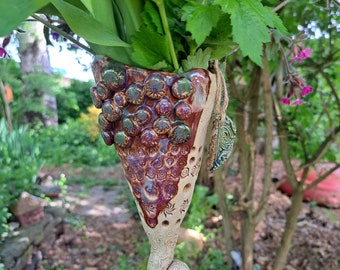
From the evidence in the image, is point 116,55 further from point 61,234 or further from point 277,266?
point 61,234

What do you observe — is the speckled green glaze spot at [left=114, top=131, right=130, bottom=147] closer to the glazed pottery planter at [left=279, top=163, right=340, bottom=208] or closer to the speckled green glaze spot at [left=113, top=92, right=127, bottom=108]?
the speckled green glaze spot at [left=113, top=92, right=127, bottom=108]

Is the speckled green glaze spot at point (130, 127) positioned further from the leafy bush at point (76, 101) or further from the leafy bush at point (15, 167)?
the leafy bush at point (76, 101)

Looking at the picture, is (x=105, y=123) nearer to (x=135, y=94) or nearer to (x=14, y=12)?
(x=135, y=94)

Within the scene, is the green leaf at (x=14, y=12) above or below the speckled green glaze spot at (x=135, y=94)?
above

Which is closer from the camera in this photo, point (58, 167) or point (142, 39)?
point (142, 39)

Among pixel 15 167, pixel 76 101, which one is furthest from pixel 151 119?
pixel 76 101

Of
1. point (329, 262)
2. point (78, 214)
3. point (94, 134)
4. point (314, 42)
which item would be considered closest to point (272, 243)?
point (329, 262)

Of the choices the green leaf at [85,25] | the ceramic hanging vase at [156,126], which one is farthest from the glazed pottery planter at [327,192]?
the green leaf at [85,25]
